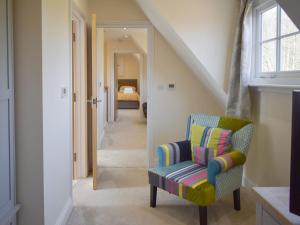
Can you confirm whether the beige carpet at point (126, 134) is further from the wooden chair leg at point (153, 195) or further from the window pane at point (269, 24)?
the window pane at point (269, 24)

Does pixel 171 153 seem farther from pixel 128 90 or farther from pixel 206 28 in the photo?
pixel 128 90

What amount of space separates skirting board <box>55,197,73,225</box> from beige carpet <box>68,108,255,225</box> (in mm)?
52

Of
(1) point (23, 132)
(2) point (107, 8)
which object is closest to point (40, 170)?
(1) point (23, 132)

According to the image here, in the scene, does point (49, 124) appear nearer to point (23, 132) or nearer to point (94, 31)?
point (23, 132)

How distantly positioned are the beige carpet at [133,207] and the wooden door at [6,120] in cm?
87

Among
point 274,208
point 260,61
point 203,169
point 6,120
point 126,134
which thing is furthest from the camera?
point 126,134

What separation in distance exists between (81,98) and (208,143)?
169 cm

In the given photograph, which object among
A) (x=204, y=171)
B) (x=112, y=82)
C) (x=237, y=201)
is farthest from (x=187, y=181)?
(x=112, y=82)

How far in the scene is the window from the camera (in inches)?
105

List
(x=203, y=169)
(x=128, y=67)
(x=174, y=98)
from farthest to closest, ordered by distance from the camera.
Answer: (x=128, y=67) → (x=174, y=98) → (x=203, y=169)

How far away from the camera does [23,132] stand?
2080mm

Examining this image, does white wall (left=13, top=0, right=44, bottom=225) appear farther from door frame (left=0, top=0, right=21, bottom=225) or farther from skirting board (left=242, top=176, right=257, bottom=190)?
skirting board (left=242, top=176, right=257, bottom=190)

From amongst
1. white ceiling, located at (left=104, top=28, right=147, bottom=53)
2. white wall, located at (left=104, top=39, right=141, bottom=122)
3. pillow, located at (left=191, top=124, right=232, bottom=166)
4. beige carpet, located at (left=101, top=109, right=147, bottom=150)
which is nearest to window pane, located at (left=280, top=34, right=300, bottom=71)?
pillow, located at (left=191, top=124, right=232, bottom=166)

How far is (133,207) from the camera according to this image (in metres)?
3.02
